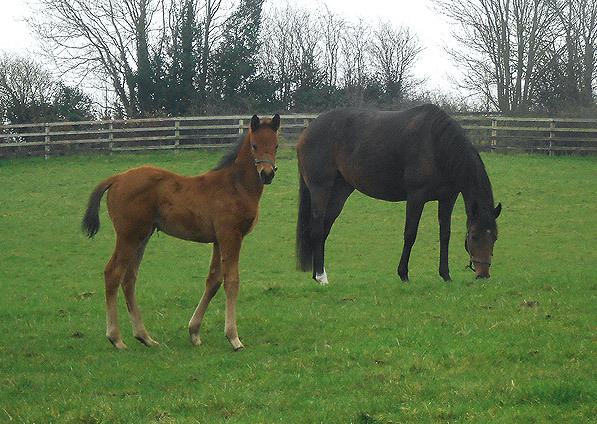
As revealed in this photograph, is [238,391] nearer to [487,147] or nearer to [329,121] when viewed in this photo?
[329,121]

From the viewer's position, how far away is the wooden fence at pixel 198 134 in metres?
26.9

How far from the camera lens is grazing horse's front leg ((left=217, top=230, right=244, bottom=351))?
6188 mm

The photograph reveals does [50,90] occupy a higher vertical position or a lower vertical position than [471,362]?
higher

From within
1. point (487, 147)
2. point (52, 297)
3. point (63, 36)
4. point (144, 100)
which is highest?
point (63, 36)

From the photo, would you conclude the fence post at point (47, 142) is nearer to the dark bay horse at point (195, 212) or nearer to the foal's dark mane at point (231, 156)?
the dark bay horse at point (195, 212)

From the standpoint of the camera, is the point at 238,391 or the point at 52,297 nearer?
the point at 238,391

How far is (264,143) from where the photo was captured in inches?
243

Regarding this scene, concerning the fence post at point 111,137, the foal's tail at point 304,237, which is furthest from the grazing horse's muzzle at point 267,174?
the fence post at point 111,137

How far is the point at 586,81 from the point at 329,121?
2619 cm

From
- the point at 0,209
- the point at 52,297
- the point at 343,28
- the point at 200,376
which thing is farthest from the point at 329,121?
the point at 343,28

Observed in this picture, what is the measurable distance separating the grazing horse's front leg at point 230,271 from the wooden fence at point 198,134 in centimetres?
2034

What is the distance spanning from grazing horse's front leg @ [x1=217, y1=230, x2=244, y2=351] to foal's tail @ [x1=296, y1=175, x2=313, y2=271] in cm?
396

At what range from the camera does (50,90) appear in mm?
33375

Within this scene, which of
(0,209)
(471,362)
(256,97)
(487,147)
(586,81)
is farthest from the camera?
(256,97)
